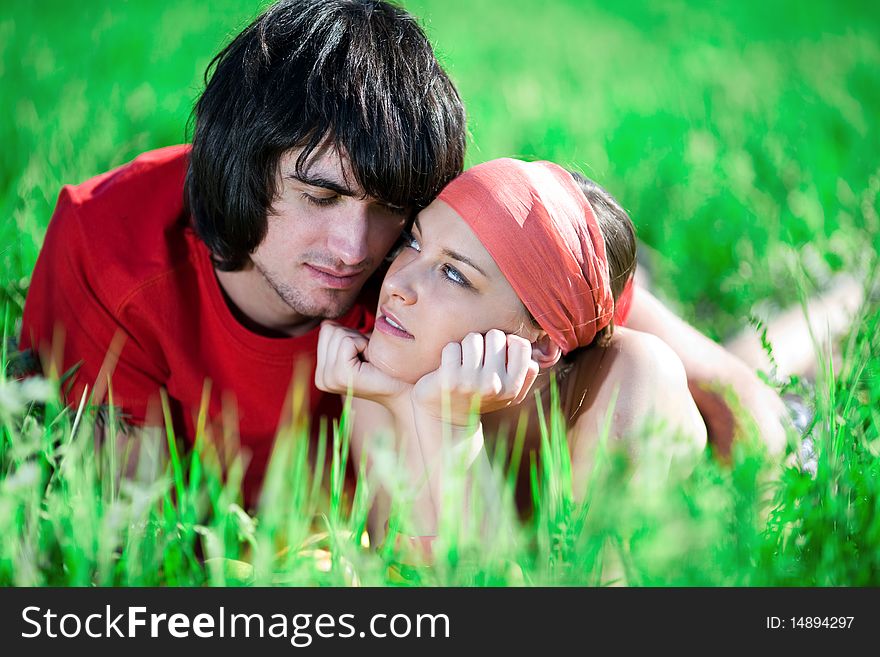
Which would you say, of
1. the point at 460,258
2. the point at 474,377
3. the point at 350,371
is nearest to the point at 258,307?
the point at 350,371

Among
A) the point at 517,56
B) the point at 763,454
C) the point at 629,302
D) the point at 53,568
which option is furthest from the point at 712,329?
the point at 517,56

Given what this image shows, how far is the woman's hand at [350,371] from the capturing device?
2.67 metres

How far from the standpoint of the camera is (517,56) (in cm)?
845

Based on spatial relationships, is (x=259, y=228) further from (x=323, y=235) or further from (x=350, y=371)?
(x=350, y=371)

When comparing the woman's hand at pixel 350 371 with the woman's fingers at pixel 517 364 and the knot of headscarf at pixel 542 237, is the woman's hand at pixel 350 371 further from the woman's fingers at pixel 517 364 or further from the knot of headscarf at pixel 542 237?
the knot of headscarf at pixel 542 237

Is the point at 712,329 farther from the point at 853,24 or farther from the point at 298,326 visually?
the point at 853,24

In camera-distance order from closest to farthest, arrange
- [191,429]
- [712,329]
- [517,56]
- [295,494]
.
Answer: [295,494] → [191,429] → [712,329] → [517,56]

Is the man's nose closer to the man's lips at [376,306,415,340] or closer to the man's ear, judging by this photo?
the man's lips at [376,306,415,340]

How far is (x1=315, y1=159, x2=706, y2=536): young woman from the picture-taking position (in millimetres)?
2535

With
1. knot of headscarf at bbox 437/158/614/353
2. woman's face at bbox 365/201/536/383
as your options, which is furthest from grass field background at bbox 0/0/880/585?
knot of headscarf at bbox 437/158/614/353

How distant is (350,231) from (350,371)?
15.7 inches

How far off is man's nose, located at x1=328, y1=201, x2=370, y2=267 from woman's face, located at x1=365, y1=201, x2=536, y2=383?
14 centimetres

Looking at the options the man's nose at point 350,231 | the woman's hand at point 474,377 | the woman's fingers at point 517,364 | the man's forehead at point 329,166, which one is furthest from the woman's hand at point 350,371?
the man's forehead at point 329,166

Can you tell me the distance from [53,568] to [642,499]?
135 centimetres
